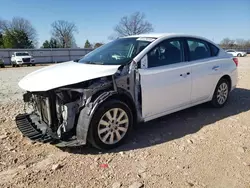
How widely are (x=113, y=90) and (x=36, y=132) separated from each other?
1.31m

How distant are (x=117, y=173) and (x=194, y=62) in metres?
2.58

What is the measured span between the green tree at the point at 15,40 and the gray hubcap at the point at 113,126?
1912 inches

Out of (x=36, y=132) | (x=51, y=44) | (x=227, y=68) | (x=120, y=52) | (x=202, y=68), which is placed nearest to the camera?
(x=36, y=132)

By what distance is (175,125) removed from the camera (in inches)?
166

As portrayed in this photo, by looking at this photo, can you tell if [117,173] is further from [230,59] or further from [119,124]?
[230,59]

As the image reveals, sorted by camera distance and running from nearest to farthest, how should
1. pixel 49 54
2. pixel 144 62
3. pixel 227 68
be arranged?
pixel 144 62, pixel 227 68, pixel 49 54

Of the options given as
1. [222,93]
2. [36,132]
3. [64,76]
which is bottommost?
[36,132]

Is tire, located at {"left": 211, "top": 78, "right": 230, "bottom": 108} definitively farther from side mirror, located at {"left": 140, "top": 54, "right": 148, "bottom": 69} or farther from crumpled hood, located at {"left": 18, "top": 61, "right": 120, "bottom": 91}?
crumpled hood, located at {"left": 18, "top": 61, "right": 120, "bottom": 91}

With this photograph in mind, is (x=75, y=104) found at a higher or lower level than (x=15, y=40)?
lower

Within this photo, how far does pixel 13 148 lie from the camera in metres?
3.40

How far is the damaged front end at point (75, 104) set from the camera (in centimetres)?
305

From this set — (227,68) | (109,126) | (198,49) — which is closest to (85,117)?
(109,126)

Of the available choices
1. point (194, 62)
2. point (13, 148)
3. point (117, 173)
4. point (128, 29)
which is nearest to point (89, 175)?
point (117, 173)

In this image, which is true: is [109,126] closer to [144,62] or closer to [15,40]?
[144,62]
